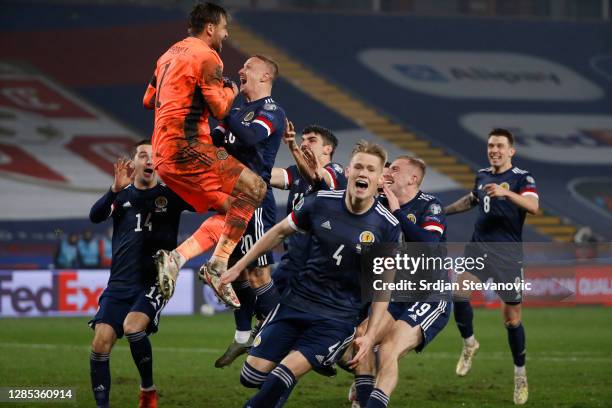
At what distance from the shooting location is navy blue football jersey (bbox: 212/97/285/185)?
8529 mm

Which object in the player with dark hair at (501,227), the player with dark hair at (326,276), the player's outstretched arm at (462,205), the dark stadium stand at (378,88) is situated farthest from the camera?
the dark stadium stand at (378,88)

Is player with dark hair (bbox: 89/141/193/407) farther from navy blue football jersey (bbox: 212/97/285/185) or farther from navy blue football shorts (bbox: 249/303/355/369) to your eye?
navy blue football shorts (bbox: 249/303/355/369)

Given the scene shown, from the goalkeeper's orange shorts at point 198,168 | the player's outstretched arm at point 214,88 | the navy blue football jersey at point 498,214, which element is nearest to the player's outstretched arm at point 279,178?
the goalkeeper's orange shorts at point 198,168

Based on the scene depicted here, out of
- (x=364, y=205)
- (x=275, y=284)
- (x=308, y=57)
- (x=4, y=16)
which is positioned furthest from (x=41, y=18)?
(x=364, y=205)

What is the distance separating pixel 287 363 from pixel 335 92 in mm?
25101

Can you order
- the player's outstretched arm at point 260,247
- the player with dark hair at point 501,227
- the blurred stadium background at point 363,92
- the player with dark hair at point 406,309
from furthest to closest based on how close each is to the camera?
the blurred stadium background at point 363,92 → the player with dark hair at point 501,227 → the player with dark hair at point 406,309 → the player's outstretched arm at point 260,247

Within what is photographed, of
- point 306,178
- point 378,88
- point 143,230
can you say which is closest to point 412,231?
point 306,178

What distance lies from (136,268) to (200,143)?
1.85 m

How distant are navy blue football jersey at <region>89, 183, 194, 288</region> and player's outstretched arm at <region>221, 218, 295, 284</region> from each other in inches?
80.1

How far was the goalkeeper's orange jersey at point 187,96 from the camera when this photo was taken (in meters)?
7.91

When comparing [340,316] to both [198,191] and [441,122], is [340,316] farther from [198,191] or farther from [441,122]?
[441,122]

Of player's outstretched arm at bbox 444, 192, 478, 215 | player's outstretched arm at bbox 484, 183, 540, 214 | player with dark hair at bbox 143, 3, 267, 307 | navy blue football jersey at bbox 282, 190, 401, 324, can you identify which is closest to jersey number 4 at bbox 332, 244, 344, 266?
navy blue football jersey at bbox 282, 190, 401, 324

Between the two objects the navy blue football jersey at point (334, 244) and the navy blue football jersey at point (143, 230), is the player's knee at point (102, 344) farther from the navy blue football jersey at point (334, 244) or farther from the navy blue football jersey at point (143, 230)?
the navy blue football jersey at point (334, 244)

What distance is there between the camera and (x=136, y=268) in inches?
371
